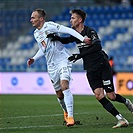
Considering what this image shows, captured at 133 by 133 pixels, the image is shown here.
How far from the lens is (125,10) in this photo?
30.2 metres

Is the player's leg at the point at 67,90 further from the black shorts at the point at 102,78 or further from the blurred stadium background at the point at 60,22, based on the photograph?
the blurred stadium background at the point at 60,22

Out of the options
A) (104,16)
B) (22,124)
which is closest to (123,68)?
(104,16)

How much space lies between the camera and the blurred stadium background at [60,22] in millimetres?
28688

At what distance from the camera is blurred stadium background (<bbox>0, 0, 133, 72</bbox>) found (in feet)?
94.1

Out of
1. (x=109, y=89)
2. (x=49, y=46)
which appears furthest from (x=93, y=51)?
(x=49, y=46)

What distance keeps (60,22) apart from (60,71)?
20.9 metres

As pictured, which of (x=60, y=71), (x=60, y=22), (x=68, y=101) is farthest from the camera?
(x=60, y=22)

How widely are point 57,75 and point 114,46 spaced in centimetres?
1851

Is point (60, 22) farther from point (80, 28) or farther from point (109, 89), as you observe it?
point (109, 89)

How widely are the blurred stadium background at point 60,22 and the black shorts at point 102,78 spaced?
1743cm

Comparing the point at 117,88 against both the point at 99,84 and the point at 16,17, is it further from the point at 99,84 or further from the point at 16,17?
the point at 99,84

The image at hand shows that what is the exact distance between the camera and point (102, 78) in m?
9.98

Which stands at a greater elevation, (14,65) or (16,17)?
(16,17)

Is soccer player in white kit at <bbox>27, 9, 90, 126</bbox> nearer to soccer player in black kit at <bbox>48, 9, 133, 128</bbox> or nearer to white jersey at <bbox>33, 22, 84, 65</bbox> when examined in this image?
white jersey at <bbox>33, 22, 84, 65</bbox>
